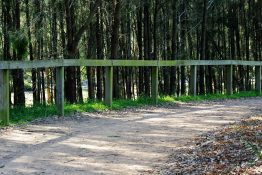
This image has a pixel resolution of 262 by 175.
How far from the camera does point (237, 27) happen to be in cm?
2748

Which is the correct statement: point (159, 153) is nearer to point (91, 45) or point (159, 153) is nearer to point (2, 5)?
point (2, 5)

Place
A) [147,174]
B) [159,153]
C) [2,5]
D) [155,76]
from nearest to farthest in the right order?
[147,174] < [159,153] < [155,76] < [2,5]

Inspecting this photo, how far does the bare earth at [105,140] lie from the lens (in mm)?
6422

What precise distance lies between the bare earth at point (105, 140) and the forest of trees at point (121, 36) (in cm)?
581

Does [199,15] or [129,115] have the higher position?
[199,15]

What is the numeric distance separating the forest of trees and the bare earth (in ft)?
19.0

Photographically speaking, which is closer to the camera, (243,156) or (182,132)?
(243,156)

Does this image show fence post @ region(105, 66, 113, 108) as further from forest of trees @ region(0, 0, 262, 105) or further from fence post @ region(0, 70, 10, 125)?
forest of trees @ region(0, 0, 262, 105)

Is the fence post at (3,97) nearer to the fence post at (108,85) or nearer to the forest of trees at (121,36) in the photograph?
the fence post at (108,85)

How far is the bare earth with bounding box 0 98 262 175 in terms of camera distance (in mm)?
6422

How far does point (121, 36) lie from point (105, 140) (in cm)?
1537

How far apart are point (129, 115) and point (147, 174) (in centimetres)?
559

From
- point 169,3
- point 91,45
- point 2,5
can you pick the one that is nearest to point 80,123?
point 2,5

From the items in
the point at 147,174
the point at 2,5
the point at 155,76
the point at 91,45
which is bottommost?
the point at 147,174
